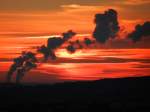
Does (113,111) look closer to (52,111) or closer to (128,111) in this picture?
(128,111)

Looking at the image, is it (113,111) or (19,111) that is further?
(19,111)

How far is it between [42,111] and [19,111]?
5.87 m

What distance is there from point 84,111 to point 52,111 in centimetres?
717

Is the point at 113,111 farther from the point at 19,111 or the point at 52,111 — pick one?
the point at 19,111

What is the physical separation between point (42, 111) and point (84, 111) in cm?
973

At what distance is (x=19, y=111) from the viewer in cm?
11019

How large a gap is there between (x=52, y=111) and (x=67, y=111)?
3.34 meters

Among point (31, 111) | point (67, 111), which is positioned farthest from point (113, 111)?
point (31, 111)

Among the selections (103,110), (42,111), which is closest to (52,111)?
(42,111)

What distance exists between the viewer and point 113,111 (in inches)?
4048

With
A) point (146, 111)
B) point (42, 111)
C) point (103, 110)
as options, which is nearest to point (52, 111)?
point (42, 111)

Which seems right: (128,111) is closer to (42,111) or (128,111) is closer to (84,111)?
(84,111)

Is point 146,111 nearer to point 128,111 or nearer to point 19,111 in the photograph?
point 128,111

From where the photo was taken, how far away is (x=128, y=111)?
105m
